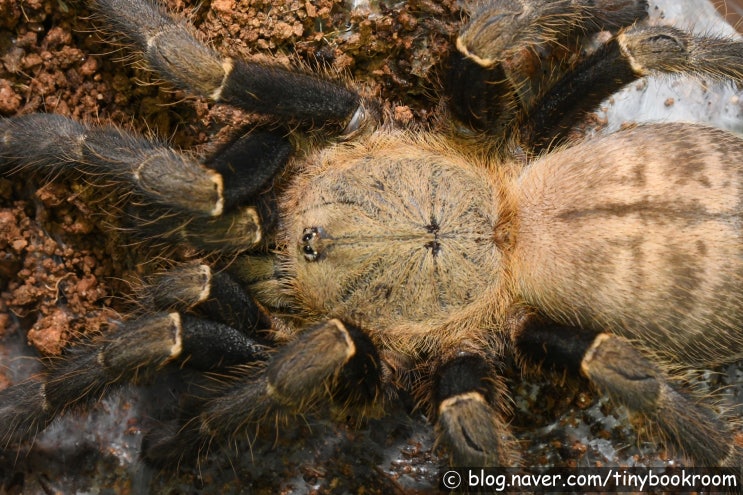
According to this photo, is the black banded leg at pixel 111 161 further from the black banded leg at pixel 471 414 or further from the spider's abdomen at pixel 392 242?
the black banded leg at pixel 471 414

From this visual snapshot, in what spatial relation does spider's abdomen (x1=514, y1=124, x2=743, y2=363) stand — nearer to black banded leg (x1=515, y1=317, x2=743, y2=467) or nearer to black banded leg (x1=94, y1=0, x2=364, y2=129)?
black banded leg (x1=515, y1=317, x2=743, y2=467)

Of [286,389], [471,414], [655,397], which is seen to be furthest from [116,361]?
[655,397]

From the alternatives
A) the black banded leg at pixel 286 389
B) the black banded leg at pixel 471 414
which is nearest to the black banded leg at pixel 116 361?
the black banded leg at pixel 286 389

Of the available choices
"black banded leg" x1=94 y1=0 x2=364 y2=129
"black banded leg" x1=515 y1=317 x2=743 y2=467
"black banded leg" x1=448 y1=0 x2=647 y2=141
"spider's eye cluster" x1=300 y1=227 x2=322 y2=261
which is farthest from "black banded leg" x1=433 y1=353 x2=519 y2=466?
"black banded leg" x1=94 y1=0 x2=364 y2=129

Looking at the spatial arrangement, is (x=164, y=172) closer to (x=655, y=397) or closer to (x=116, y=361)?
(x=116, y=361)

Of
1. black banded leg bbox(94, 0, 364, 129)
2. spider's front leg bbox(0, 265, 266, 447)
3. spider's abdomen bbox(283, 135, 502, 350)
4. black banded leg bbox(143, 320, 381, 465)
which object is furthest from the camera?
spider's abdomen bbox(283, 135, 502, 350)

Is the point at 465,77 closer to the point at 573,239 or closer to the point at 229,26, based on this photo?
the point at 573,239

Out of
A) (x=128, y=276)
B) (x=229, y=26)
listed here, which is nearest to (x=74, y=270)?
(x=128, y=276)
